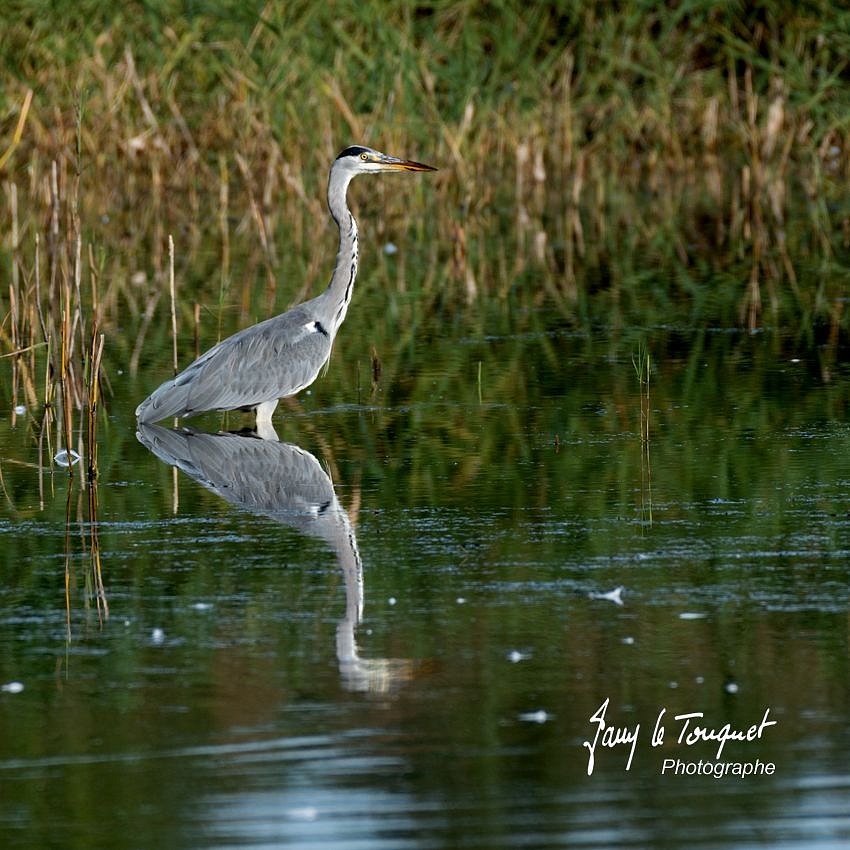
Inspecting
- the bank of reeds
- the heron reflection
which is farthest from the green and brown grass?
the heron reflection

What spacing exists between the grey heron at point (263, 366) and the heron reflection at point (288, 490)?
14 centimetres

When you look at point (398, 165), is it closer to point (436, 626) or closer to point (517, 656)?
point (436, 626)

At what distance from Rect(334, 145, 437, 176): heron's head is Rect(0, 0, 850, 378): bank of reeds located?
1.86 meters

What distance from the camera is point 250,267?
44.1 feet

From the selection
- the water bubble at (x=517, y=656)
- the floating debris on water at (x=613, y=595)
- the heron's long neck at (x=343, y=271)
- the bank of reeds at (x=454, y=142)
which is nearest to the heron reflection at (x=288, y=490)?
the water bubble at (x=517, y=656)

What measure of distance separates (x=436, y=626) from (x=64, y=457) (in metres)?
2.90

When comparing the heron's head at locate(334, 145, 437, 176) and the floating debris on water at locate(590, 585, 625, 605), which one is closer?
the floating debris on water at locate(590, 585, 625, 605)

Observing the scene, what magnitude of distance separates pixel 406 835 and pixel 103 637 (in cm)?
161

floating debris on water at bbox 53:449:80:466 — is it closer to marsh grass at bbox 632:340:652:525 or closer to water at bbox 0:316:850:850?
water at bbox 0:316:850:850

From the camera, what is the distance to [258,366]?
8266 millimetres

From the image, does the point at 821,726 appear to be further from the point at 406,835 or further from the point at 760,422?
the point at 760,422

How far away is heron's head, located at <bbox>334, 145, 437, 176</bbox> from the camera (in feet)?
32.0

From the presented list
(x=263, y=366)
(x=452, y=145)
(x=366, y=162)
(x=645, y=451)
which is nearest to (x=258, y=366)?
(x=263, y=366)

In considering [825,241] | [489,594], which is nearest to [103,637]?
[489,594]
